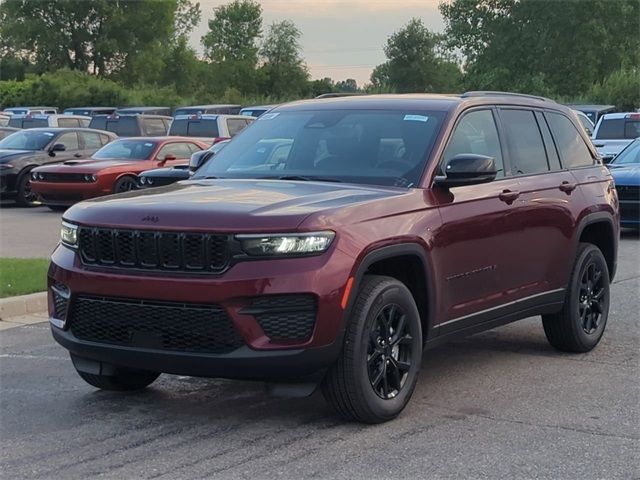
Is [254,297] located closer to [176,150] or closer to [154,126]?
[176,150]

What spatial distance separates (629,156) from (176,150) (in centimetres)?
877

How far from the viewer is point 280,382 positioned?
529 cm

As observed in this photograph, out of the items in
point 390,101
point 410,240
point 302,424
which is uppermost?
point 390,101

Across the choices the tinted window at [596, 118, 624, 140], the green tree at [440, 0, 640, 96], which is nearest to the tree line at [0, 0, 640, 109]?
the green tree at [440, 0, 640, 96]

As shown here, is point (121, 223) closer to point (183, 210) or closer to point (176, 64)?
point (183, 210)

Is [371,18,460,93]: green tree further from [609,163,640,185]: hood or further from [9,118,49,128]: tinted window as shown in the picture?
[609,163,640,185]: hood

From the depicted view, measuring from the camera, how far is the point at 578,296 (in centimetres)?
748

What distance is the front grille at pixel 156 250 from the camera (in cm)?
514

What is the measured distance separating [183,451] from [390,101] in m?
2.81

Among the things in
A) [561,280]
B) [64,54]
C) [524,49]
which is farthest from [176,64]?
[561,280]

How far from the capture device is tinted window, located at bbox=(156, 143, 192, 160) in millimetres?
20203

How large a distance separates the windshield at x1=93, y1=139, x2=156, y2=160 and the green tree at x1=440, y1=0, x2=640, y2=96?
1757 inches

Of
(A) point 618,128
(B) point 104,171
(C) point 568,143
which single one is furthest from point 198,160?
(A) point 618,128

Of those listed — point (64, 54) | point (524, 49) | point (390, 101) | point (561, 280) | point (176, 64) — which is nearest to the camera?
point (390, 101)
